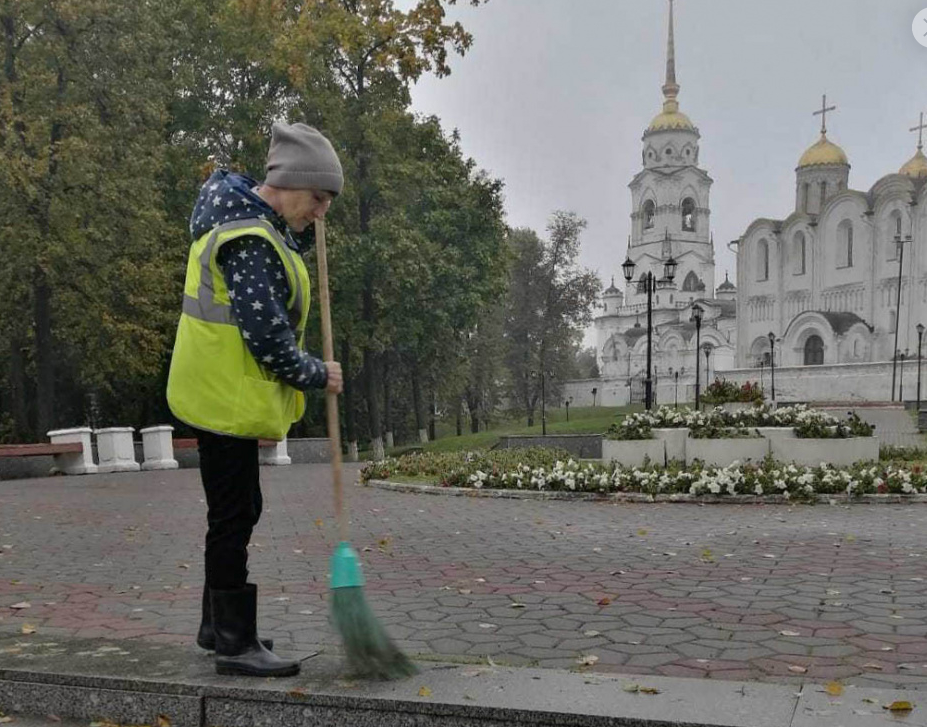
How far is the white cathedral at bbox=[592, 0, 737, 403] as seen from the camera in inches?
3270

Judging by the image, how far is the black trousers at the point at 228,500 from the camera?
3160 mm

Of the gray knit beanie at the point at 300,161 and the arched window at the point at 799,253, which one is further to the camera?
the arched window at the point at 799,253

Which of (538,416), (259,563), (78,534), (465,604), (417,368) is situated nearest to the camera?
(465,604)

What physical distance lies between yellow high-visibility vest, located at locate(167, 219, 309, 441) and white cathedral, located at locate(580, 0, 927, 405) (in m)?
51.0

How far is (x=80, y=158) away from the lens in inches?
787

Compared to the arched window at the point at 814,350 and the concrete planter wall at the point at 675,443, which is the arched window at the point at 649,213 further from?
the concrete planter wall at the point at 675,443

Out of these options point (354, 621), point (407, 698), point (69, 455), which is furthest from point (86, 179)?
point (407, 698)

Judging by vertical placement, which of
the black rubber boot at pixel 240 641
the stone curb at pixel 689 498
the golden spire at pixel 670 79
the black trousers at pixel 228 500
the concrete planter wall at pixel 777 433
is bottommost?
the stone curb at pixel 689 498

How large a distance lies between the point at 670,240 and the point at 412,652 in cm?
8951

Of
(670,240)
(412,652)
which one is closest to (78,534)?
(412,652)

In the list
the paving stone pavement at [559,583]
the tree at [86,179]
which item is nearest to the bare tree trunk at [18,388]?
the tree at [86,179]

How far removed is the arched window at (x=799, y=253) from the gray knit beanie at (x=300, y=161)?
218 feet

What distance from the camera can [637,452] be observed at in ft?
44.2

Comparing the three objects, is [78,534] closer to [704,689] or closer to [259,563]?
[259,563]
